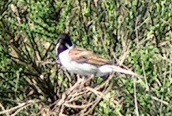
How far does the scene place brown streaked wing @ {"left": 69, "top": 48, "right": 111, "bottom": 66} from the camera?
450cm

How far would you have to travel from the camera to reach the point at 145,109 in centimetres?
412

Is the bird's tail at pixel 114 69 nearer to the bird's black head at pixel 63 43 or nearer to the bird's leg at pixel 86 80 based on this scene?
the bird's leg at pixel 86 80

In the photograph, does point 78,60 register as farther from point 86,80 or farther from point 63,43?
point 86,80

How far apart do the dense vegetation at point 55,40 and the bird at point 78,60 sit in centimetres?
6

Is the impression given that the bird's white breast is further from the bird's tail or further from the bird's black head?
the bird's tail

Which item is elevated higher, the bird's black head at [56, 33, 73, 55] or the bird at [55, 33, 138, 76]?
the bird's black head at [56, 33, 73, 55]

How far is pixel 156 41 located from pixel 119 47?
266mm

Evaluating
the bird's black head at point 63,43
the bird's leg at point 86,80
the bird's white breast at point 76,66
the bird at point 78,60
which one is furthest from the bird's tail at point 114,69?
the bird's black head at point 63,43

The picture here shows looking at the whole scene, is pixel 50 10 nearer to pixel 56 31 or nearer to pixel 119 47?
pixel 56 31

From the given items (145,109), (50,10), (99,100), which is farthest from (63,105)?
(50,10)

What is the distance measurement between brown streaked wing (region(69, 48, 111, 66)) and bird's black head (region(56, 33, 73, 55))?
5 cm

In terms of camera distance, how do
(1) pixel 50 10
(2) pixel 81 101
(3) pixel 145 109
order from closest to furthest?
1. (3) pixel 145 109
2. (2) pixel 81 101
3. (1) pixel 50 10

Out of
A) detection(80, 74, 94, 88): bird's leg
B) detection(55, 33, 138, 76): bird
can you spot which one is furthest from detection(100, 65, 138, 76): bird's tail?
detection(80, 74, 94, 88): bird's leg

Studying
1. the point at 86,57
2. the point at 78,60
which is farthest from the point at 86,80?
the point at 78,60
